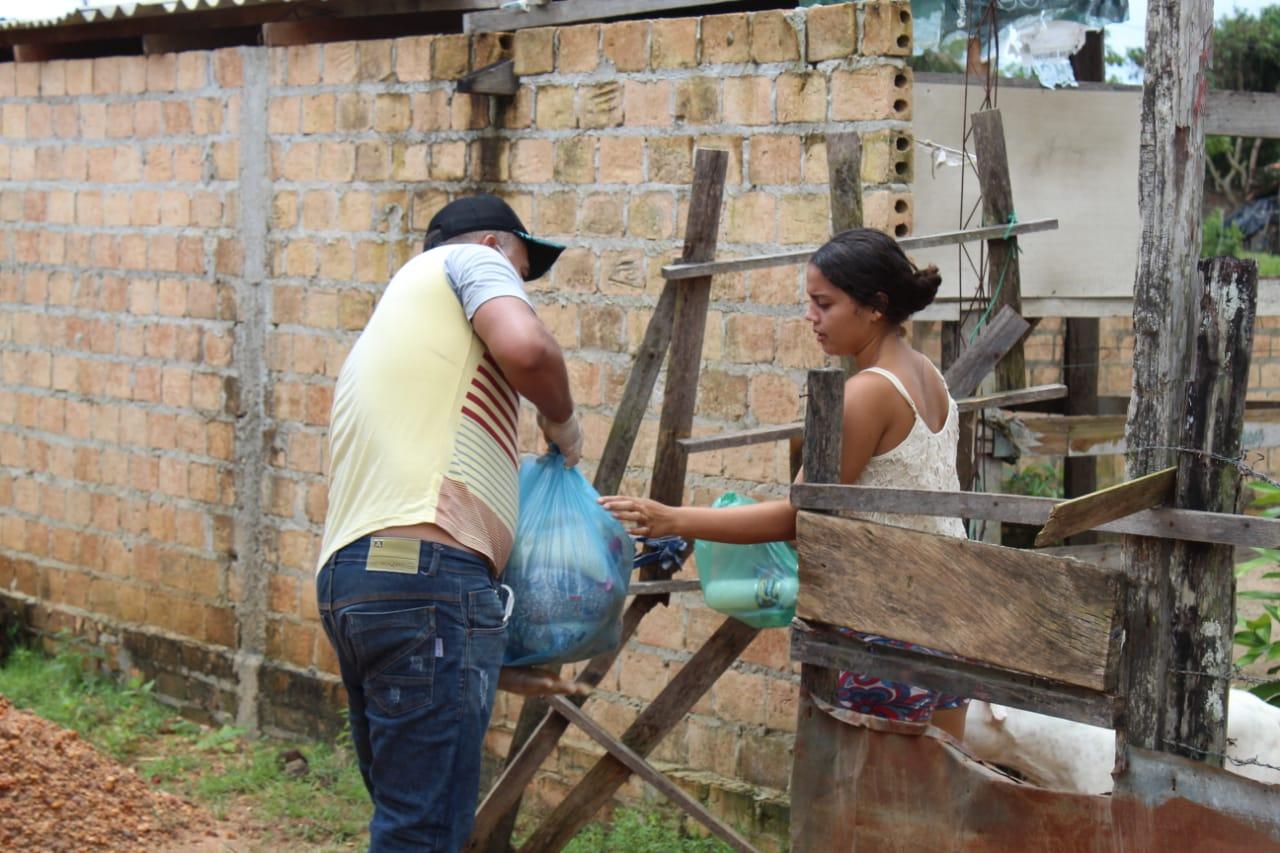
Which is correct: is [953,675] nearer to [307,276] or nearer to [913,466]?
[913,466]

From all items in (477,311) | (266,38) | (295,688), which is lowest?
(295,688)

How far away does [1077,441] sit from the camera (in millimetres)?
5855

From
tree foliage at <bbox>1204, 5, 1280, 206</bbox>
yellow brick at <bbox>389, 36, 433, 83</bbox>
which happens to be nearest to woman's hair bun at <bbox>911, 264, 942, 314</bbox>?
yellow brick at <bbox>389, 36, 433, 83</bbox>

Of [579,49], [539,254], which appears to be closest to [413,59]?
[579,49]

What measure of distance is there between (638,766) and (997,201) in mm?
1774

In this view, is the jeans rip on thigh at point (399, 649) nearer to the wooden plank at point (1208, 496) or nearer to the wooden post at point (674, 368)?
the wooden post at point (674, 368)

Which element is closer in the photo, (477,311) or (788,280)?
(477,311)

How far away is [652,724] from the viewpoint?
12.8 feet

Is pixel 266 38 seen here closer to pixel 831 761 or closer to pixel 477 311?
pixel 477 311

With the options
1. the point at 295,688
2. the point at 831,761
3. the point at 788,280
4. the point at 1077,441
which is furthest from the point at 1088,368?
the point at 831,761

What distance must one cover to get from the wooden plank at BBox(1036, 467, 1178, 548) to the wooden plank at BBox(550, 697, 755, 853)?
170cm

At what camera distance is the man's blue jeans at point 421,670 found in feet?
10.2

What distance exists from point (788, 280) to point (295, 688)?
2901 mm

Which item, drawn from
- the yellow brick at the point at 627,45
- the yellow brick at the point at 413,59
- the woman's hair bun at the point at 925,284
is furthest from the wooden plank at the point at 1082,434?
the yellow brick at the point at 413,59
